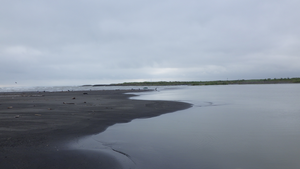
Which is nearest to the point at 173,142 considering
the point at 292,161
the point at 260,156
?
the point at 260,156

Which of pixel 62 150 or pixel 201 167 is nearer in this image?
pixel 201 167

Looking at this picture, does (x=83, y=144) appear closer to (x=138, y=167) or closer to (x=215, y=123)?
(x=138, y=167)

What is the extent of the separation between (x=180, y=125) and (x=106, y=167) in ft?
19.3

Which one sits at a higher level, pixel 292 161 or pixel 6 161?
pixel 6 161

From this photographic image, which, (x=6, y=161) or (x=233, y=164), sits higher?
(x=6, y=161)

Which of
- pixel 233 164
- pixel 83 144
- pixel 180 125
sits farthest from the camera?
pixel 180 125

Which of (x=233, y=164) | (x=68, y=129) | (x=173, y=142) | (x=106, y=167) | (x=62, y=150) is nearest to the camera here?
(x=106, y=167)

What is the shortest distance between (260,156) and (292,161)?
783 millimetres

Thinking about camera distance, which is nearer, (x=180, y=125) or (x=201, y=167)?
(x=201, y=167)

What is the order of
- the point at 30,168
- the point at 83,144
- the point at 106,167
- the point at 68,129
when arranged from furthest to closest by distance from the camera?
the point at 68,129, the point at 83,144, the point at 106,167, the point at 30,168

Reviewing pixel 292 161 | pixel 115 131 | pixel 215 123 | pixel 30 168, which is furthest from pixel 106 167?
pixel 215 123

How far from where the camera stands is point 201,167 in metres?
5.46

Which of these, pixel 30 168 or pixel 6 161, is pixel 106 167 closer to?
pixel 30 168

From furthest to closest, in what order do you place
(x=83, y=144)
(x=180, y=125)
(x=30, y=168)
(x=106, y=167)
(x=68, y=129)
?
(x=180, y=125), (x=68, y=129), (x=83, y=144), (x=106, y=167), (x=30, y=168)
